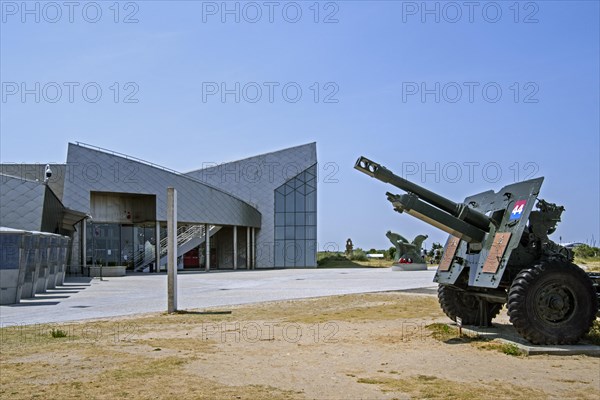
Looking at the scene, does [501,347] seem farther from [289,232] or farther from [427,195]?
[289,232]

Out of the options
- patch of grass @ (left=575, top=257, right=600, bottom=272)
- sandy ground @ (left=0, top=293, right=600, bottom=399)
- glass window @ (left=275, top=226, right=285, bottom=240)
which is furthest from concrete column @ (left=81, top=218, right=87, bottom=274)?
sandy ground @ (left=0, top=293, right=600, bottom=399)

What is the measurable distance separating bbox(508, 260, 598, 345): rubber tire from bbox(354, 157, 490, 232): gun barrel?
1.73 m

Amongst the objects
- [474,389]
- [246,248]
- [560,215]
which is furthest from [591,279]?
[246,248]

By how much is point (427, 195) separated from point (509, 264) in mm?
1804

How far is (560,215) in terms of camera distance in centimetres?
1165

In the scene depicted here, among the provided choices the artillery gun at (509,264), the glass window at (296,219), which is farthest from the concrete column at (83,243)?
the artillery gun at (509,264)

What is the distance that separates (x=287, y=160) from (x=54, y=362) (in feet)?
204

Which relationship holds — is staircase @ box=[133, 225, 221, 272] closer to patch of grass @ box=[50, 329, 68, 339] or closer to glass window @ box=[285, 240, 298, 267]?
glass window @ box=[285, 240, 298, 267]

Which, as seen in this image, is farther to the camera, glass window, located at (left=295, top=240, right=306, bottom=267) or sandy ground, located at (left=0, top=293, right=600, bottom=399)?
glass window, located at (left=295, top=240, right=306, bottom=267)

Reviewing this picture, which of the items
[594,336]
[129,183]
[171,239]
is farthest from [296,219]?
[594,336]

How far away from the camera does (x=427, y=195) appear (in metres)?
12.1

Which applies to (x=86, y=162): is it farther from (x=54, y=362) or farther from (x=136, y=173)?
(x=54, y=362)

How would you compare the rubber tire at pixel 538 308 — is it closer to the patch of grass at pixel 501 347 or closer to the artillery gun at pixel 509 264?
the artillery gun at pixel 509 264

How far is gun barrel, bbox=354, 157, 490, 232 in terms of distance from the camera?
38.2ft
